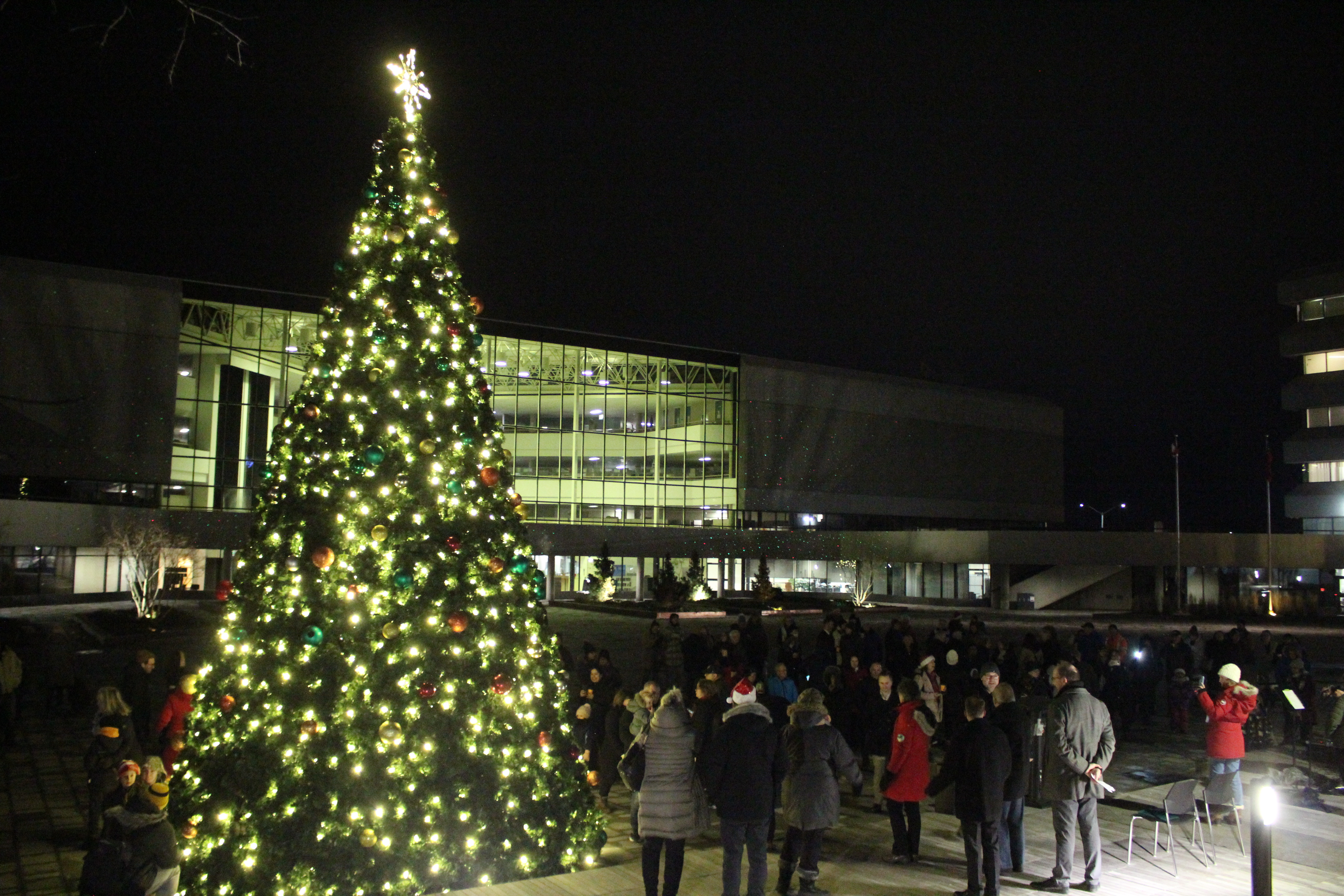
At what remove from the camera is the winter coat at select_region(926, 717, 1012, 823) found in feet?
23.2

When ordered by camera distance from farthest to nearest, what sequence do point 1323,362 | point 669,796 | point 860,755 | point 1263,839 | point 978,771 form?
point 1323,362, point 860,755, point 978,771, point 669,796, point 1263,839

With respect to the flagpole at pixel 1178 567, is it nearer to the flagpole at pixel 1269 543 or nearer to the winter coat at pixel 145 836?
the flagpole at pixel 1269 543

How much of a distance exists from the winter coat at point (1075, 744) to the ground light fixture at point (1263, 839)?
2481 mm

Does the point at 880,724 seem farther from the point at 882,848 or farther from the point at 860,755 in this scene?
the point at 860,755

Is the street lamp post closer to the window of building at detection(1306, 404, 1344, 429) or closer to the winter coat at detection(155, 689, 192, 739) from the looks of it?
the window of building at detection(1306, 404, 1344, 429)

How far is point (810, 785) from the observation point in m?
7.00

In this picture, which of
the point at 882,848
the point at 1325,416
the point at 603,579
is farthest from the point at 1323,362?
the point at 882,848

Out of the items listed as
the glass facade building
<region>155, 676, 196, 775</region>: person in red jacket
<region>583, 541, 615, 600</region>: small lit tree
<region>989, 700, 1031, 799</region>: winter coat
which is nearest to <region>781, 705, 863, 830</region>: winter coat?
<region>989, 700, 1031, 799</region>: winter coat

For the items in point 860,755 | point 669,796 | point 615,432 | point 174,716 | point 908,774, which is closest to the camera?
point 669,796

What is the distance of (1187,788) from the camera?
8.42m

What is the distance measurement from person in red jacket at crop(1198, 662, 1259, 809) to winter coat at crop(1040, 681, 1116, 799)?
7.67ft

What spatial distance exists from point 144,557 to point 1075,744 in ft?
109

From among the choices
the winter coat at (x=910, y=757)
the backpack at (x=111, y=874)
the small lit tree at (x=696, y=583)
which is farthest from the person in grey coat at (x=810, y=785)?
the small lit tree at (x=696, y=583)

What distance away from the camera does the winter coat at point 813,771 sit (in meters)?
6.99
